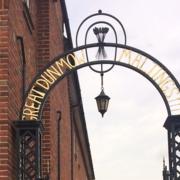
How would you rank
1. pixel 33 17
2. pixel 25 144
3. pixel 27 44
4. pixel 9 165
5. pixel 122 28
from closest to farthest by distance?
pixel 9 165 < pixel 25 144 < pixel 122 28 < pixel 27 44 < pixel 33 17

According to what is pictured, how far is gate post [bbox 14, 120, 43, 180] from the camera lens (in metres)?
10.4

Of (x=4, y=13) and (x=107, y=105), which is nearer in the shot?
(x=4, y=13)

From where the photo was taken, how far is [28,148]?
420 inches

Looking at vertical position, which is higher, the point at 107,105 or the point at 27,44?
the point at 27,44

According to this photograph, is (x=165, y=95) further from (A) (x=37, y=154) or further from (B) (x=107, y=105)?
(A) (x=37, y=154)

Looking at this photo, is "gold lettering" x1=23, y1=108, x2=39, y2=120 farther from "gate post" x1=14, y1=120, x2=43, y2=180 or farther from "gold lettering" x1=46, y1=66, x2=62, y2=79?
"gold lettering" x1=46, y1=66, x2=62, y2=79

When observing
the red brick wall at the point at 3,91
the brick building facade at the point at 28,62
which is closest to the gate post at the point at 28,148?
the brick building facade at the point at 28,62

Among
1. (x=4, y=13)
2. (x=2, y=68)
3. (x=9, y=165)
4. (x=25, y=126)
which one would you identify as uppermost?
(x=4, y=13)

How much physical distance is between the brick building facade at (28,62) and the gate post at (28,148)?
87 millimetres

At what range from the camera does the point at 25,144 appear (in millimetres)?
10695

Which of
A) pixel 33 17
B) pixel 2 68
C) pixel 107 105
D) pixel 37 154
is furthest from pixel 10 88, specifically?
pixel 33 17

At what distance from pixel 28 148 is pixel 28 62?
96.1 inches

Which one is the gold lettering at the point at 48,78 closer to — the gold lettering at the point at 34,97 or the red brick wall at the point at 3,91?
the gold lettering at the point at 34,97

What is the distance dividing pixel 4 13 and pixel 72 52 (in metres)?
1.52
